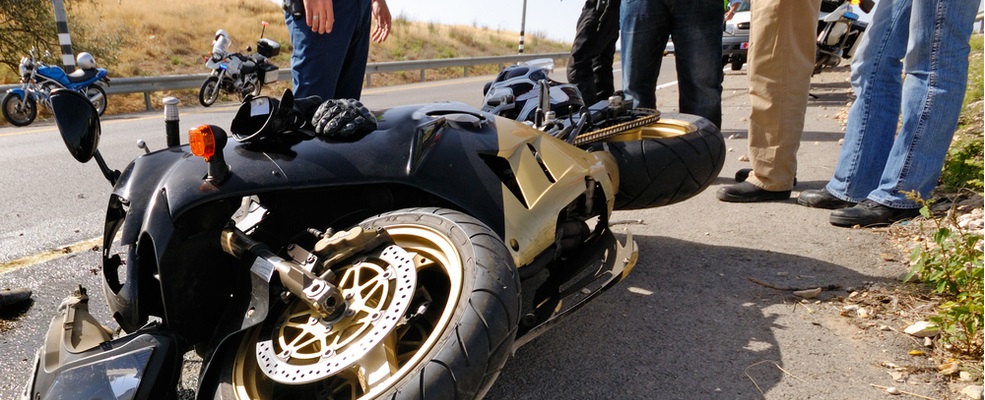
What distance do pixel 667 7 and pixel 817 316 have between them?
2.61m

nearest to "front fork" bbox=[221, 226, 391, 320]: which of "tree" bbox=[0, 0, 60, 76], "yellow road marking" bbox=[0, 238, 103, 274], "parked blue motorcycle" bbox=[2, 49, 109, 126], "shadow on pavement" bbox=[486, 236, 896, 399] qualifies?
"shadow on pavement" bbox=[486, 236, 896, 399]

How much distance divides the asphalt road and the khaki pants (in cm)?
23

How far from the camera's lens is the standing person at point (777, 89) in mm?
4051

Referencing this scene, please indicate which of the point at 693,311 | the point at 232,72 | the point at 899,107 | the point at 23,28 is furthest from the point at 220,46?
the point at 693,311

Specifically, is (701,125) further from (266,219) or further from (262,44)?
(262,44)

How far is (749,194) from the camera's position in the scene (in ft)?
14.0

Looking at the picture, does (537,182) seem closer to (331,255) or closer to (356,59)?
(331,255)

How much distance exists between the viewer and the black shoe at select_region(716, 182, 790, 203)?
4.25 metres

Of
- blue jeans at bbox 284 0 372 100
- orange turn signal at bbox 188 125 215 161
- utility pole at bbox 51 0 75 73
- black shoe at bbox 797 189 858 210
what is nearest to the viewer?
orange turn signal at bbox 188 125 215 161

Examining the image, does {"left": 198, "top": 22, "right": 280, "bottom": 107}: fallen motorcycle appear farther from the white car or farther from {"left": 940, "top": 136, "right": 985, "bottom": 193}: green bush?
{"left": 940, "top": 136, "right": 985, "bottom": 193}: green bush

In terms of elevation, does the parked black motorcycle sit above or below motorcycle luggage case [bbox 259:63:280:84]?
above

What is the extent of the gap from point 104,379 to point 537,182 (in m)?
1.24

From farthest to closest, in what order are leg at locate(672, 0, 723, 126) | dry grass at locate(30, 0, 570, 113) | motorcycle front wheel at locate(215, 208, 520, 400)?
dry grass at locate(30, 0, 570, 113) < leg at locate(672, 0, 723, 126) < motorcycle front wheel at locate(215, 208, 520, 400)

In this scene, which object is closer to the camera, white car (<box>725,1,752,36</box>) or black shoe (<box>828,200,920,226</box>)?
black shoe (<box>828,200,920,226</box>)
